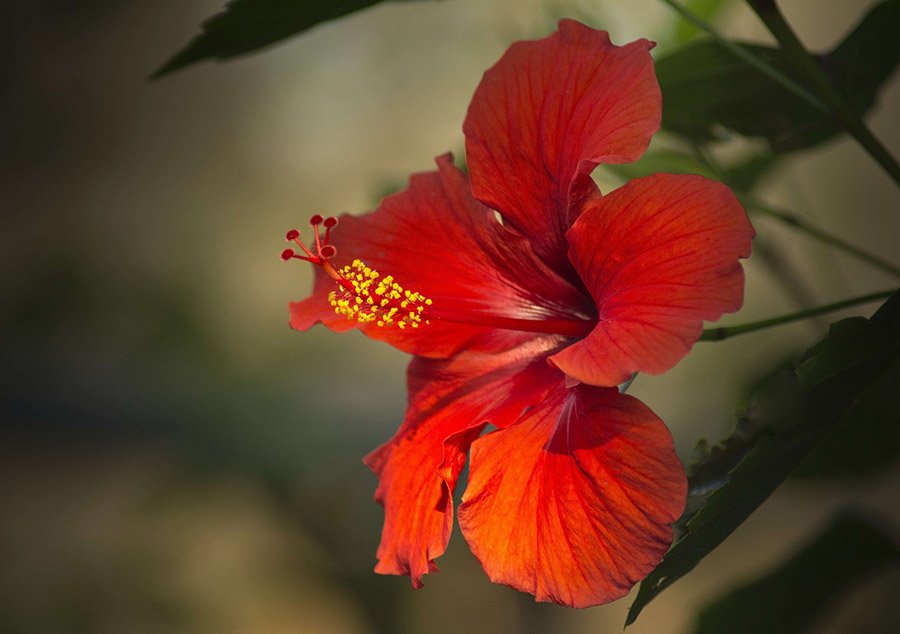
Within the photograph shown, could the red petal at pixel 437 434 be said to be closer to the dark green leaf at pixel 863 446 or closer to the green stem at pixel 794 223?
the green stem at pixel 794 223

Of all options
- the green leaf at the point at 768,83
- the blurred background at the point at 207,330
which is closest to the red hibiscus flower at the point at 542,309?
the green leaf at the point at 768,83

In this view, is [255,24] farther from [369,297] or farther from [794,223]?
[794,223]

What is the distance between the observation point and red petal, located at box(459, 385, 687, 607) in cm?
37

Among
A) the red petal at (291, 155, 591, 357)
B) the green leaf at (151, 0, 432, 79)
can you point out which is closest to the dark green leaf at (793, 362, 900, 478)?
the red petal at (291, 155, 591, 357)

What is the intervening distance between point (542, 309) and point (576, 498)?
0.44 feet

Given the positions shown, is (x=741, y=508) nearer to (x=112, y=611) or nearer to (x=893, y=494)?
(x=893, y=494)

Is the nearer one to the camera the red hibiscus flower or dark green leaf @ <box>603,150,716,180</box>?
the red hibiscus flower

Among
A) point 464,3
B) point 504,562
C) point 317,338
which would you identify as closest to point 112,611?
→ point 317,338

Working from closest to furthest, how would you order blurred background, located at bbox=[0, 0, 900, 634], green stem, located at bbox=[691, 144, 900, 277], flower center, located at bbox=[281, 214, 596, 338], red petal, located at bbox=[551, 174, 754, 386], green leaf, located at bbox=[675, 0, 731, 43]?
red petal, located at bbox=[551, 174, 754, 386]
flower center, located at bbox=[281, 214, 596, 338]
green stem, located at bbox=[691, 144, 900, 277]
green leaf, located at bbox=[675, 0, 731, 43]
blurred background, located at bbox=[0, 0, 900, 634]

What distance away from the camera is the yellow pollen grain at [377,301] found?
46 centimetres

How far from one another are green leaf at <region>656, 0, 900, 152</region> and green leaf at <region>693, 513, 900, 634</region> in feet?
1.09

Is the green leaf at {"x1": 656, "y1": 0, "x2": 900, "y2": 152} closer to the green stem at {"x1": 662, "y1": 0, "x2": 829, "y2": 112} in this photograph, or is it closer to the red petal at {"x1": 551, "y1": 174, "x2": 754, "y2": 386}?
the green stem at {"x1": 662, "y1": 0, "x2": 829, "y2": 112}

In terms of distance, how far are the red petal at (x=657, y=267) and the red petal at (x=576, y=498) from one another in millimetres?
30

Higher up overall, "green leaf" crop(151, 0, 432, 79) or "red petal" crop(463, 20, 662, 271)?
"green leaf" crop(151, 0, 432, 79)
